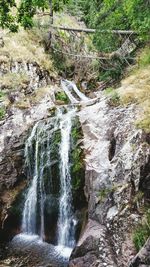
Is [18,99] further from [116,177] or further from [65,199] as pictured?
[116,177]

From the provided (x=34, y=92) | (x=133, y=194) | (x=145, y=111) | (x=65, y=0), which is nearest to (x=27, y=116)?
(x=34, y=92)

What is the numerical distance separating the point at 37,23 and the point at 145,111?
11.9 metres

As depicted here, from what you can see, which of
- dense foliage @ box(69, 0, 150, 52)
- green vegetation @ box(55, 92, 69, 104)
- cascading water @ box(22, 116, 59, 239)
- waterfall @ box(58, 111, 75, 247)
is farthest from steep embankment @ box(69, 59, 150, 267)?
green vegetation @ box(55, 92, 69, 104)

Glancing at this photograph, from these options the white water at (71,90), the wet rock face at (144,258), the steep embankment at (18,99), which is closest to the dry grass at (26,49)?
the steep embankment at (18,99)

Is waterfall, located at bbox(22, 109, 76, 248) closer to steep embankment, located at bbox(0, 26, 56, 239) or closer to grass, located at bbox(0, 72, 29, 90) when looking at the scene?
steep embankment, located at bbox(0, 26, 56, 239)

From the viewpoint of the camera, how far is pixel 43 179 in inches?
424

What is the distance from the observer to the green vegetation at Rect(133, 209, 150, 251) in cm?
725

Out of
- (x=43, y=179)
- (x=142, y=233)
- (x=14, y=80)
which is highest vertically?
(x=14, y=80)

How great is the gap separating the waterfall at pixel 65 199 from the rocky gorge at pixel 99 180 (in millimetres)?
284

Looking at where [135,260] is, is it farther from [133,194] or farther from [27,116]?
[27,116]

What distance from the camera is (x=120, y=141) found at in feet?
30.9

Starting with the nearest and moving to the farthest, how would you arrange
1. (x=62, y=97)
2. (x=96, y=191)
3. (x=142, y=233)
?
(x=142, y=233)
(x=96, y=191)
(x=62, y=97)

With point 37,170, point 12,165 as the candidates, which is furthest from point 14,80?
point 37,170

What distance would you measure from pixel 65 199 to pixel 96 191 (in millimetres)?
1592
